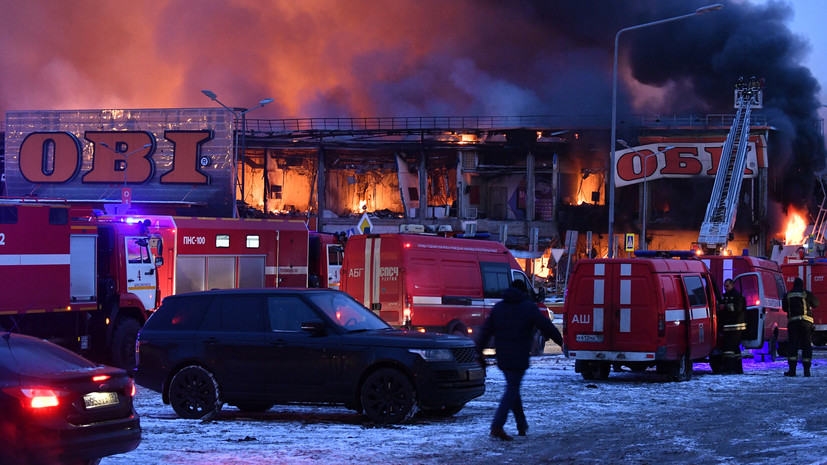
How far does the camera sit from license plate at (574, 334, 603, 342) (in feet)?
52.5

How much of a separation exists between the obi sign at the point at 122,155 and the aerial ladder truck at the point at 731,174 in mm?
24865

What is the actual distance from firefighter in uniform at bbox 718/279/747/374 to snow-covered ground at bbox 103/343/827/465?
2.79 meters

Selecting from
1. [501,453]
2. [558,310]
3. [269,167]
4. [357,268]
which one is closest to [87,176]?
[269,167]

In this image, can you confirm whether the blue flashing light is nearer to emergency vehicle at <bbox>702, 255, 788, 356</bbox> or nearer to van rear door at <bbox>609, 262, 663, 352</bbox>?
emergency vehicle at <bbox>702, 255, 788, 356</bbox>

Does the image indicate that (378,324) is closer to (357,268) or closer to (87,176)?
(357,268)

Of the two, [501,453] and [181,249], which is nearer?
[501,453]

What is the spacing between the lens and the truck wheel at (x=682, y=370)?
16.0m

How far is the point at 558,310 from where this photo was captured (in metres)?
41.3

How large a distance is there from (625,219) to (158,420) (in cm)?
5363

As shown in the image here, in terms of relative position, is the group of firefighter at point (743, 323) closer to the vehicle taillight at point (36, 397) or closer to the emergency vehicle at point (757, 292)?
the emergency vehicle at point (757, 292)

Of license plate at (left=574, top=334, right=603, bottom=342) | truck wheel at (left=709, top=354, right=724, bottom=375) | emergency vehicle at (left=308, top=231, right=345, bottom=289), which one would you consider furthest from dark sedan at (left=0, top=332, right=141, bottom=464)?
emergency vehicle at (left=308, top=231, right=345, bottom=289)

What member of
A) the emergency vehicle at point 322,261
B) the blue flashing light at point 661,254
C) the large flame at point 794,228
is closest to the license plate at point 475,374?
the blue flashing light at point 661,254

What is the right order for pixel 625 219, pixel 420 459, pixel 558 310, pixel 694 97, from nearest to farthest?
pixel 420 459
pixel 558 310
pixel 625 219
pixel 694 97

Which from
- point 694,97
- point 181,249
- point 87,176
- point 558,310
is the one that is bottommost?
point 558,310
